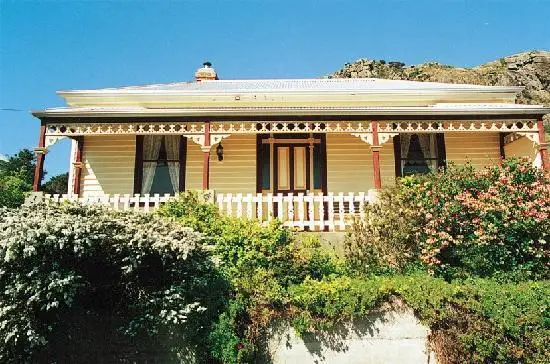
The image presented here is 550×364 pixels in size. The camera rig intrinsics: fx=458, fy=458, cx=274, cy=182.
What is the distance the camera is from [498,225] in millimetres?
7844

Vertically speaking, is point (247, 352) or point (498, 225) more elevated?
point (498, 225)

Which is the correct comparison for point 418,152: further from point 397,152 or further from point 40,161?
point 40,161

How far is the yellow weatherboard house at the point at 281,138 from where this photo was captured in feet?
38.7

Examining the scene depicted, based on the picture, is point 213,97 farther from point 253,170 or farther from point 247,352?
point 247,352

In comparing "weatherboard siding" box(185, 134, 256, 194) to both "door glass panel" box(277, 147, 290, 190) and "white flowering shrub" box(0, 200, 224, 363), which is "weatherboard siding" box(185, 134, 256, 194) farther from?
"white flowering shrub" box(0, 200, 224, 363)

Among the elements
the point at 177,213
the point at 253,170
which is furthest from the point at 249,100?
the point at 177,213

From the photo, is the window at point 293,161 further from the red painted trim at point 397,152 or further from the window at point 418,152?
the window at point 418,152

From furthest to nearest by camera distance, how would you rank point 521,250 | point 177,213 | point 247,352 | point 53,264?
A: point 177,213, point 521,250, point 247,352, point 53,264

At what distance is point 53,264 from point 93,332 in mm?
1444

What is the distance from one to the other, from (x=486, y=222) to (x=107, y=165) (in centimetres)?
1083

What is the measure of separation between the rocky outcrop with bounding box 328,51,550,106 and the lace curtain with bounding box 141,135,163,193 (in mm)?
40511

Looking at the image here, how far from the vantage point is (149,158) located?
14.0 metres

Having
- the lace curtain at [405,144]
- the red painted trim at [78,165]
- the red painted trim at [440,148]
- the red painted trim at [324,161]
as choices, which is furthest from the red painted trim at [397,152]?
the red painted trim at [78,165]

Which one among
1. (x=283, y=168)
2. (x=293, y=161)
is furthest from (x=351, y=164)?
(x=283, y=168)
